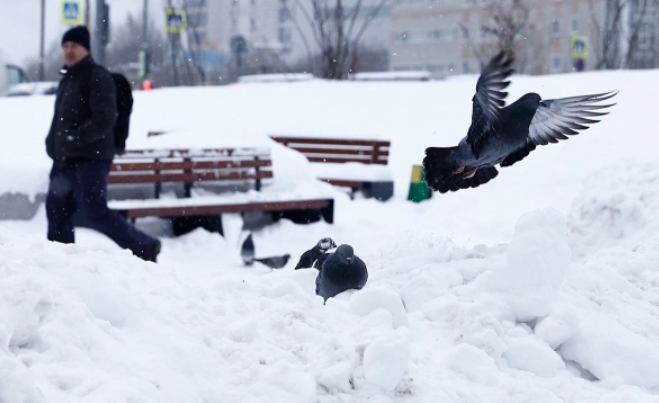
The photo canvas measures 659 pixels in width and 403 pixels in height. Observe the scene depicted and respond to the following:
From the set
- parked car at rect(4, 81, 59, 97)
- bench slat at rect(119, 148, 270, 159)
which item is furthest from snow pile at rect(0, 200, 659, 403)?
parked car at rect(4, 81, 59, 97)

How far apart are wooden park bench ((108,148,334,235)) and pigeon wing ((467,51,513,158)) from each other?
3.58 m

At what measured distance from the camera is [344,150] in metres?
11.6

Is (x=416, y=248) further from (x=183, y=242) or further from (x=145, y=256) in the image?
(x=183, y=242)

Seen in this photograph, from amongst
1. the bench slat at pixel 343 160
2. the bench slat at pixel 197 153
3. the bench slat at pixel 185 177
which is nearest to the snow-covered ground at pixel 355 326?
the bench slat at pixel 185 177

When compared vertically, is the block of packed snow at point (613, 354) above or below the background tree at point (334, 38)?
below

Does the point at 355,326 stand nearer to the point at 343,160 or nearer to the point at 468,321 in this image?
the point at 468,321

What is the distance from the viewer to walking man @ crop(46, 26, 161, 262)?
5.58 m

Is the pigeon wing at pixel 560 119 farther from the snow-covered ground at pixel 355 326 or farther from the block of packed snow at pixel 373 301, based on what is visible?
the block of packed snow at pixel 373 301

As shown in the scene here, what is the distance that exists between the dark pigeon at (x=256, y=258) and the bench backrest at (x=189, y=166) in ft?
4.84

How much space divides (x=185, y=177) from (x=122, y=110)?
2.12m

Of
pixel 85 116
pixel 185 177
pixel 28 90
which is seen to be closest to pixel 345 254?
pixel 85 116

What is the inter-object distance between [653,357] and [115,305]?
207 centimetres

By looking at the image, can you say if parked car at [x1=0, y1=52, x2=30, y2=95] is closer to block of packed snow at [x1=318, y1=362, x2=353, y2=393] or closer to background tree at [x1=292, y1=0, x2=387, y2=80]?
background tree at [x1=292, y1=0, x2=387, y2=80]

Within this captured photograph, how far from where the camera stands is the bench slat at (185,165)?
7836mm
